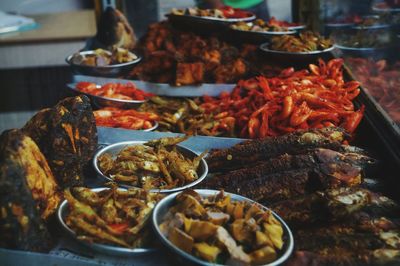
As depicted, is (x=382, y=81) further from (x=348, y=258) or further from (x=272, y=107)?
(x=348, y=258)

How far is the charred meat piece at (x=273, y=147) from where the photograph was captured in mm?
2881

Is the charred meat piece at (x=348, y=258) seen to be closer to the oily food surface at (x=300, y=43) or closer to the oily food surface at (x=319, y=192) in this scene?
the oily food surface at (x=319, y=192)

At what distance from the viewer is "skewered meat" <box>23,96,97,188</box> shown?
2.36 meters

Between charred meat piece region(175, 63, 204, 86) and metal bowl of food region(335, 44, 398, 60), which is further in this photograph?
charred meat piece region(175, 63, 204, 86)

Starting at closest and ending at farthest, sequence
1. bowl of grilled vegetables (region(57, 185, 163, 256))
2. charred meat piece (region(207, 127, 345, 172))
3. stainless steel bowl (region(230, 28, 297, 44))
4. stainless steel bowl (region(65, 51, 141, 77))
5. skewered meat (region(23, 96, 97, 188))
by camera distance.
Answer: bowl of grilled vegetables (region(57, 185, 163, 256)), skewered meat (region(23, 96, 97, 188)), charred meat piece (region(207, 127, 345, 172)), stainless steel bowl (region(65, 51, 141, 77)), stainless steel bowl (region(230, 28, 297, 44))

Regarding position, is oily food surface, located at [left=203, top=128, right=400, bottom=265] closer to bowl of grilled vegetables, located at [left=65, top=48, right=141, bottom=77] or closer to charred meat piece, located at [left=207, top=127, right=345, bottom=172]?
charred meat piece, located at [left=207, top=127, right=345, bottom=172]

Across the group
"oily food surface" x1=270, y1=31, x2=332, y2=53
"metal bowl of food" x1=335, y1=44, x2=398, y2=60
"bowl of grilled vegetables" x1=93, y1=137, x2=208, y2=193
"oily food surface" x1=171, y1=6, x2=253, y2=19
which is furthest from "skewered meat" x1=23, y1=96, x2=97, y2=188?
"oily food surface" x1=171, y1=6, x2=253, y2=19

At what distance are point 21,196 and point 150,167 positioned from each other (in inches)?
34.0

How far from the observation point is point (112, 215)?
2107 mm

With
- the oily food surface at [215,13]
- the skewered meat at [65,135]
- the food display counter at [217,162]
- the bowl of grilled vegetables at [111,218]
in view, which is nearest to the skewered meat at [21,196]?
the food display counter at [217,162]

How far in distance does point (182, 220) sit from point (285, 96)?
6.24 feet

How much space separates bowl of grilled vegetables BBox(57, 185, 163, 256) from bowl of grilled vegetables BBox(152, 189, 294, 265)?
0.09m

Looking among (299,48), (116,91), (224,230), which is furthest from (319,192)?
(299,48)

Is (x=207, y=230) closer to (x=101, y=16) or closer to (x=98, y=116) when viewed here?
(x=98, y=116)
